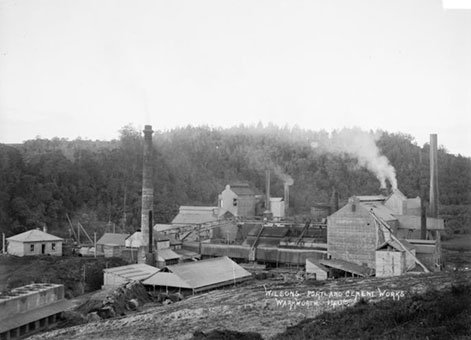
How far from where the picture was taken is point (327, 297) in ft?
66.5

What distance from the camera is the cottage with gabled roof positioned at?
39.5 m

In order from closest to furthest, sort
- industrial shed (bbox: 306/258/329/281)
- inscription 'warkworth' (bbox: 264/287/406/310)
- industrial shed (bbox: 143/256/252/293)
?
inscription 'warkworth' (bbox: 264/287/406/310) < industrial shed (bbox: 143/256/252/293) < industrial shed (bbox: 306/258/329/281)

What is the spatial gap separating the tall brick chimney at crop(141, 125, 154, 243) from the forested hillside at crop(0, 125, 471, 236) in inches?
753

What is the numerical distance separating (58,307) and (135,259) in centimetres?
1531

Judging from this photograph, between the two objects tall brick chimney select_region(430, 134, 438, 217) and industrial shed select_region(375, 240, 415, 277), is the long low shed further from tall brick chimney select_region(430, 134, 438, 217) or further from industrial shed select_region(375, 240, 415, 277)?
tall brick chimney select_region(430, 134, 438, 217)

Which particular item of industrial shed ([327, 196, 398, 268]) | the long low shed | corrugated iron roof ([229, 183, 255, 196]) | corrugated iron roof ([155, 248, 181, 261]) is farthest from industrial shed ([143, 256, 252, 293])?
corrugated iron roof ([229, 183, 255, 196])

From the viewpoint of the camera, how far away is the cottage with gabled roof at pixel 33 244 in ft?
130

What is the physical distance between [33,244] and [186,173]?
179ft

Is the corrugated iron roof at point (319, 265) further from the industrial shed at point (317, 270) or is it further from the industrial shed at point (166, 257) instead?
the industrial shed at point (166, 257)

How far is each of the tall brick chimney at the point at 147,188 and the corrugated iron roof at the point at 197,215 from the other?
14.4 meters

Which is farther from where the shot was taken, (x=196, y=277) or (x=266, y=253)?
(x=266, y=253)

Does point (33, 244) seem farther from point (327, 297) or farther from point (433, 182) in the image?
point (433, 182)

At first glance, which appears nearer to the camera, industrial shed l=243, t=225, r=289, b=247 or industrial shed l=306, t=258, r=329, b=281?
industrial shed l=306, t=258, r=329, b=281

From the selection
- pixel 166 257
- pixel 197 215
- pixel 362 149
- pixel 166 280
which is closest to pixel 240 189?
pixel 197 215
